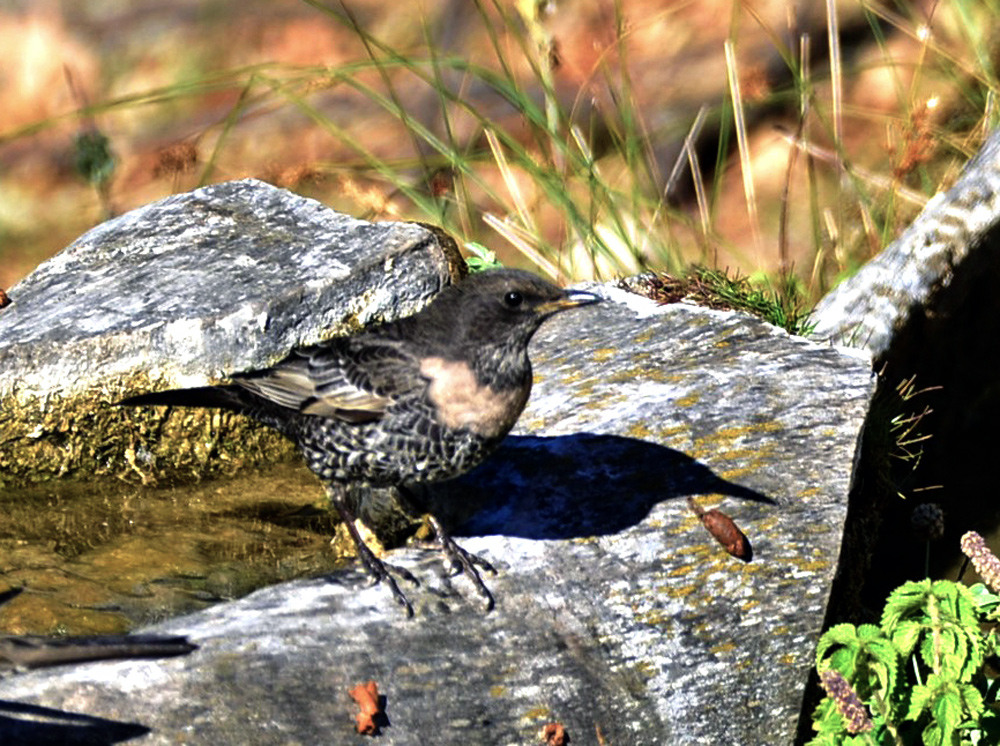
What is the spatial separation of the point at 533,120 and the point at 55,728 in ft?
11.0

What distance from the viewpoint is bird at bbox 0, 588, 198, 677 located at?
3252 millimetres

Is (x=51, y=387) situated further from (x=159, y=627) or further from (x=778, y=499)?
(x=778, y=499)

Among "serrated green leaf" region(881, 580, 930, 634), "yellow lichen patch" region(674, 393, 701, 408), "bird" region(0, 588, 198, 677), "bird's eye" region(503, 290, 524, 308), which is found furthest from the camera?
"yellow lichen patch" region(674, 393, 701, 408)

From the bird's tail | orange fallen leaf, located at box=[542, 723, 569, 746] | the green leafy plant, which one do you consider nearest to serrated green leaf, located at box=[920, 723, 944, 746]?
the green leafy plant

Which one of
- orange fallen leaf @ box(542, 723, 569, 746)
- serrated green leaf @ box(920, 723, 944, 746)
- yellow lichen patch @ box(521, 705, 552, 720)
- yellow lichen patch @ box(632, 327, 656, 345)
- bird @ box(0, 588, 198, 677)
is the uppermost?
bird @ box(0, 588, 198, 677)

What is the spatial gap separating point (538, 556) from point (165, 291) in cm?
180

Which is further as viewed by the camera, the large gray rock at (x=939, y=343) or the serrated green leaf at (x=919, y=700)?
the large gray rock at (x=939, y=343)

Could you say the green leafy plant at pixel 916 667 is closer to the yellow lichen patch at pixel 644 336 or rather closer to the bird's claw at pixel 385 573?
the bird's claw at pixel 385 573

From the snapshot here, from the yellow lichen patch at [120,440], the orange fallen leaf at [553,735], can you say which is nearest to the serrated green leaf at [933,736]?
the orange fallen leaf at [553,735]

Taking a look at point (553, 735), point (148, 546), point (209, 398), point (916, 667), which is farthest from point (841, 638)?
point (148, 546)

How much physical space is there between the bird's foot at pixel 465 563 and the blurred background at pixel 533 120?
2.09m

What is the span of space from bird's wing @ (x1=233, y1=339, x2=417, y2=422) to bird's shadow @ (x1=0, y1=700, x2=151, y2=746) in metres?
1.19

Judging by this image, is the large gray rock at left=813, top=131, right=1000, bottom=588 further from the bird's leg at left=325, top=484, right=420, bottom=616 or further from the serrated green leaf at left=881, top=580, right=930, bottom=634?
the bird's leg at left=325, top=484, right=420, bottom=616

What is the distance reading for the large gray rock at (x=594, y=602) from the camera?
3316 mm
